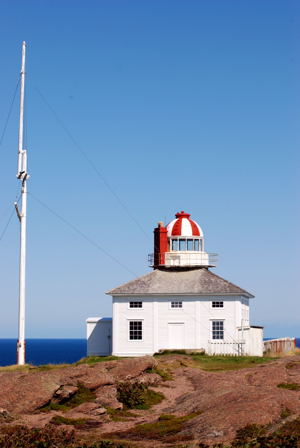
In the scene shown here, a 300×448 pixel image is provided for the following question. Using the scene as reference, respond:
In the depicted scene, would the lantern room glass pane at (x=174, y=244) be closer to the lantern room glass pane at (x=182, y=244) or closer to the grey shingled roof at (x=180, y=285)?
the lantern room glass pane at (x=182, y=244)

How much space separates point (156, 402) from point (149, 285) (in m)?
23.2

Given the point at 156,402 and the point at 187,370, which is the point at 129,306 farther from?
the point at 156,402

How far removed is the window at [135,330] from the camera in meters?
49.5

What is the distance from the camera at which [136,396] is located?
2744cm

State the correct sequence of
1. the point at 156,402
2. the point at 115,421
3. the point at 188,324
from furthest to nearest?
1. the point at 188,324
2. the point at 156,402
3. the point at 115,421

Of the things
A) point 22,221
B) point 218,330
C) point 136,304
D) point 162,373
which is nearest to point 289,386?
point 162,373

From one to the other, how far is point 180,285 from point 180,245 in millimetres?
4408

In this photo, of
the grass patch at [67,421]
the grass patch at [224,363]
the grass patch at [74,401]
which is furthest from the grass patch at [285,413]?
the grass patch at [224,363]

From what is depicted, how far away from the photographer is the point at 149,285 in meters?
50.5

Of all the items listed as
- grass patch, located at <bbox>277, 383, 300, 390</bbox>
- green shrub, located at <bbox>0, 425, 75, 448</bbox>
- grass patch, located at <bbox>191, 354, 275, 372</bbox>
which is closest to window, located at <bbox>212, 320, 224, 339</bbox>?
grass patch, located at <bbox>191, 354, 275, 372</bbox>

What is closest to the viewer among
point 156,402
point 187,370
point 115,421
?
point 115,421

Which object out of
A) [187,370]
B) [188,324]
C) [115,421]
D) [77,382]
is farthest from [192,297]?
[115,421]

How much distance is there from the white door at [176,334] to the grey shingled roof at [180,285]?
2.27 m

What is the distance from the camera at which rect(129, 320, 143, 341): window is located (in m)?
49.5
